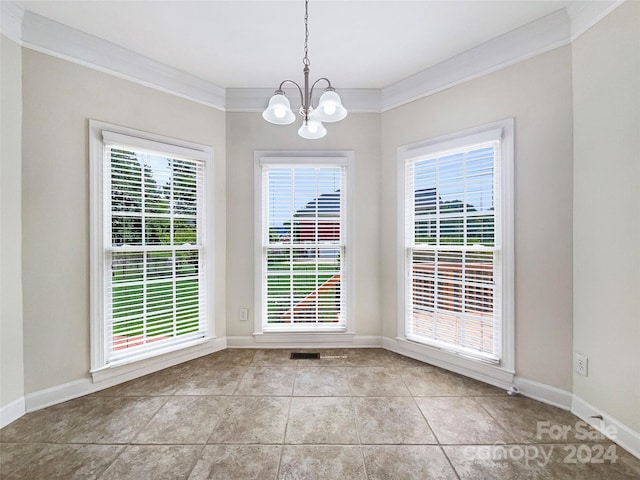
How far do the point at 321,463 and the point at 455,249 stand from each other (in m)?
1.89

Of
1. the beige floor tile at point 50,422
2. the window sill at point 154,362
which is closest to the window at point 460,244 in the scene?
the window sill at point 154,362

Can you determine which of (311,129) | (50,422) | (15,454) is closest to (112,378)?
(50,422)

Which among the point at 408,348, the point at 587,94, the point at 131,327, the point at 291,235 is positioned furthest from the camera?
the point at 291,235

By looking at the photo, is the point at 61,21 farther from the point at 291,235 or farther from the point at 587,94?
the point at 587,94

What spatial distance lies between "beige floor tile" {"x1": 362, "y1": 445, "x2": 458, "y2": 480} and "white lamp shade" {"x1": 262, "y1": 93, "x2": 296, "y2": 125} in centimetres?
191

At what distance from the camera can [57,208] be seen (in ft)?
6.71

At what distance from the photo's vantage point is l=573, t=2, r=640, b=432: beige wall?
1.55 metres

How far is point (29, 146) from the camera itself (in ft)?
6.38

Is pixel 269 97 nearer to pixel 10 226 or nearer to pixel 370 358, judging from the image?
pixel 10 226

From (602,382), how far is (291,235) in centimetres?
259

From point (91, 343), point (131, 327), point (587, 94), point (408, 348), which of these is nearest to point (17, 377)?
point (91, 343)

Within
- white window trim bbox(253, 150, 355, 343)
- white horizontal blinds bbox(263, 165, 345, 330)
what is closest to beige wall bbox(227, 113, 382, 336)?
white window trim bbox(253, 150, 355, 343)

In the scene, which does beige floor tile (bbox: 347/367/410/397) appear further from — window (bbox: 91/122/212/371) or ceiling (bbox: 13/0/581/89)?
ceiling (bbox: 13/0/581/89)

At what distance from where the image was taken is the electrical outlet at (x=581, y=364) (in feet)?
Answer: 5.96
